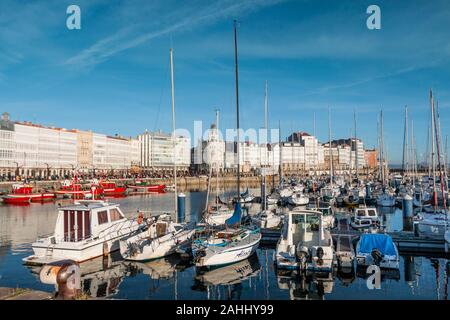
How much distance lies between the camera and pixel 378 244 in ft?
65.3

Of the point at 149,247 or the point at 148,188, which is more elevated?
the point at 149,247

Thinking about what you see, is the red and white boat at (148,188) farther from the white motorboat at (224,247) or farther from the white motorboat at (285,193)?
the white motorboat at (224,247)

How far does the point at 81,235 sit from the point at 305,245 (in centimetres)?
1288

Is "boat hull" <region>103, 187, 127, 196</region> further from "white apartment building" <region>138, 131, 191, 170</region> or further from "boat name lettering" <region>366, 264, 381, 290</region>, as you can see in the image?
"white apartment building" <region>138, 131, 191, 170</region>

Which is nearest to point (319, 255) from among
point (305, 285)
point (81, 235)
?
point (305, 285)

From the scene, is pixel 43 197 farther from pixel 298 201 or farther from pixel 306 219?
pixel 306 219

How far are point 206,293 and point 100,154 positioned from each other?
140 metres

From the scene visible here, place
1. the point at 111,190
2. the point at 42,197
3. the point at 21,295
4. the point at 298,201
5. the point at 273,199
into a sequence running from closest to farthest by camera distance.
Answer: the point at 21,295
the point at 298,201
the point at 273,199
the point at 42,197
the point at 111,190

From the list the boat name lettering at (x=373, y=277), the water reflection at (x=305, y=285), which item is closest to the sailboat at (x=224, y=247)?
the water reflection at (x=305, y=285)

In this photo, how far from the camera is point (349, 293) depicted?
53.9 ft

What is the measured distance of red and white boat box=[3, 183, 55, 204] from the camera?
60938 mm

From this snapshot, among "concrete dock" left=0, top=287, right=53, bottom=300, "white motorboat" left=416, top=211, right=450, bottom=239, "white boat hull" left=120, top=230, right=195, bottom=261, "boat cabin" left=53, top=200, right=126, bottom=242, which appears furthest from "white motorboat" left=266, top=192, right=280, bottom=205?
"concrete dock" left=0, top=287, right=53, bottom=300
